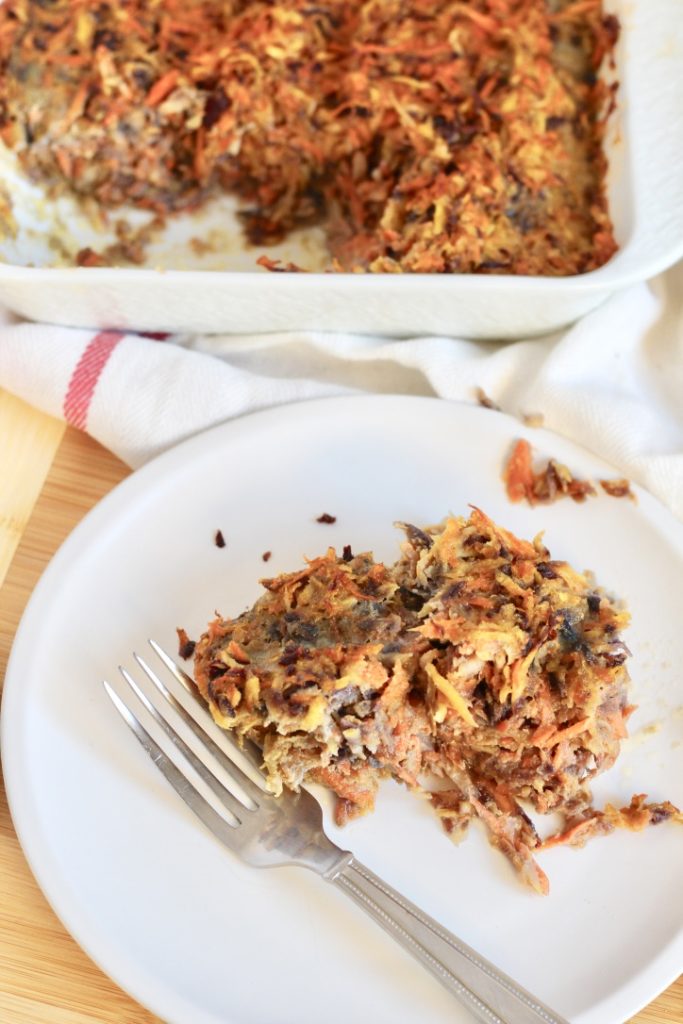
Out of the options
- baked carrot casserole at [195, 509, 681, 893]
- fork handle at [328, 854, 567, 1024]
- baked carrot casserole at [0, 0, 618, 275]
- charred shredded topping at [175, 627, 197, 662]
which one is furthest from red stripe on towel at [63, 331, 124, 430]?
fork handle at [328, 854, 567, 1024]

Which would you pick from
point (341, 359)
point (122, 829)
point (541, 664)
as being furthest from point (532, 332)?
point (122, 829)

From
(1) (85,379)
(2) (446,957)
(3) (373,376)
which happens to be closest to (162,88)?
(1) (85,379)

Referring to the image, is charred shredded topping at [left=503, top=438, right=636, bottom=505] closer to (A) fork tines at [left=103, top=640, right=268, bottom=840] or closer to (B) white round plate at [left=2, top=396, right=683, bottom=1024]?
(B) white round plate at [left=2, top=396, right=683, bottom=1024]

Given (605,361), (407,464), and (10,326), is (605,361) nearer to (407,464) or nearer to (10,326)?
Result: (407,464)

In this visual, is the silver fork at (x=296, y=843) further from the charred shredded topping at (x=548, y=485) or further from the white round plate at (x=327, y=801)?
the charred shredded topping at (x=548, y=485)

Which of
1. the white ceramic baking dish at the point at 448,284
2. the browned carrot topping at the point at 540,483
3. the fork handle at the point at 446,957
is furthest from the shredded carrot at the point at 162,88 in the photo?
the fork handle at the point at 446,957
